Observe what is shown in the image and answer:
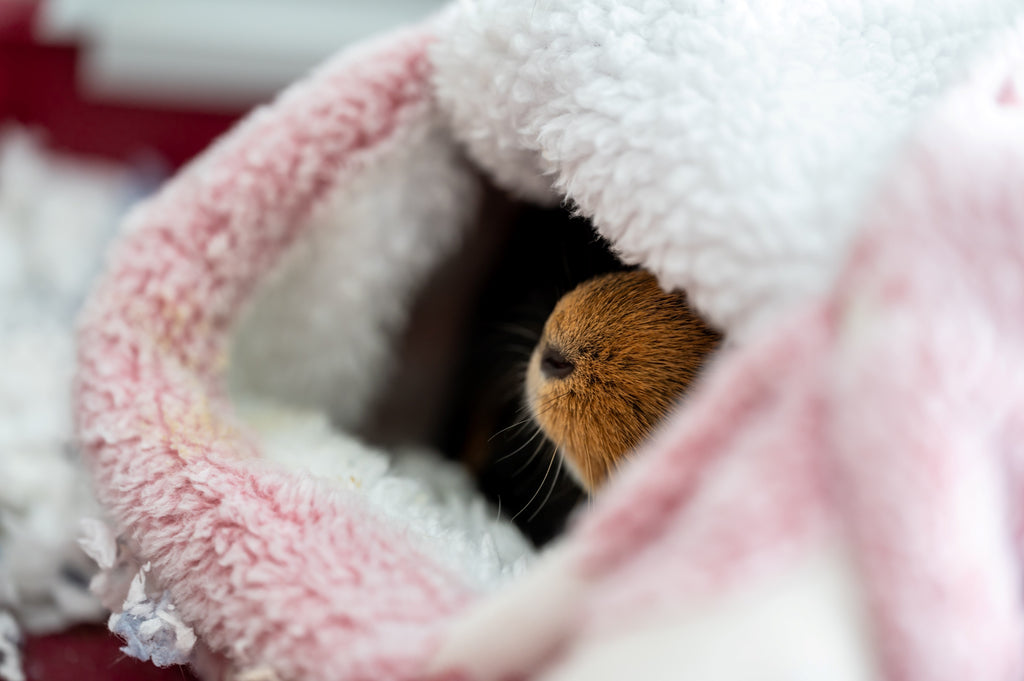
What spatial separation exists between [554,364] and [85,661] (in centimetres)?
34

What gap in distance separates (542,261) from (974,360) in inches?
14.4

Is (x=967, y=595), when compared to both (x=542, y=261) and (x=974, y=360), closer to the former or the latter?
(x=974, y=360)

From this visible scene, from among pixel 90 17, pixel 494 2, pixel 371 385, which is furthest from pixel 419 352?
pixel 90 17

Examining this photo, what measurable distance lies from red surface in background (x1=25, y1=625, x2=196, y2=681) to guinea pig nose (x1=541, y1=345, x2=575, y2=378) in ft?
0.86

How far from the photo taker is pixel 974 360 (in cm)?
27

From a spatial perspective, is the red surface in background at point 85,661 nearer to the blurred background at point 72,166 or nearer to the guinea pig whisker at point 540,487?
the blurred background at point 72,166

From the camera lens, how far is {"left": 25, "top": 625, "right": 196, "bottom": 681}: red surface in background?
0.46 meters

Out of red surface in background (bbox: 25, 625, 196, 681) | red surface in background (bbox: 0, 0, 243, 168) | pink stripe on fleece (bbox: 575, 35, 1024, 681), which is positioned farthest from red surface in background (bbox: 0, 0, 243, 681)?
pink stripe on fleece (bbox: 575, 35, 1024, 681)

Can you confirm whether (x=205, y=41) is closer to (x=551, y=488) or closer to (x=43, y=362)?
(x=43, y=362)

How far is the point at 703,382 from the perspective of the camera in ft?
1.02

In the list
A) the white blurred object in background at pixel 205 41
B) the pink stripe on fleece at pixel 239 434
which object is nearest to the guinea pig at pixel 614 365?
the pink stripe on fleece at pixel 239 434

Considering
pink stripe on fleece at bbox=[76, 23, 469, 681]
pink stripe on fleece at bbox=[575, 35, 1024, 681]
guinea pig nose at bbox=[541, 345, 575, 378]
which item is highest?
pink stripe on fleece at bbox=[575, 35, 1024, 681]

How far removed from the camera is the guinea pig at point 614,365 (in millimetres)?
430

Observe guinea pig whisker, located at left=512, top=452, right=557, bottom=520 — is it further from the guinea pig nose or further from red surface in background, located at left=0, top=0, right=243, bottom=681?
red surface in background, located at left=0, top=0, right=243, bottom=681
